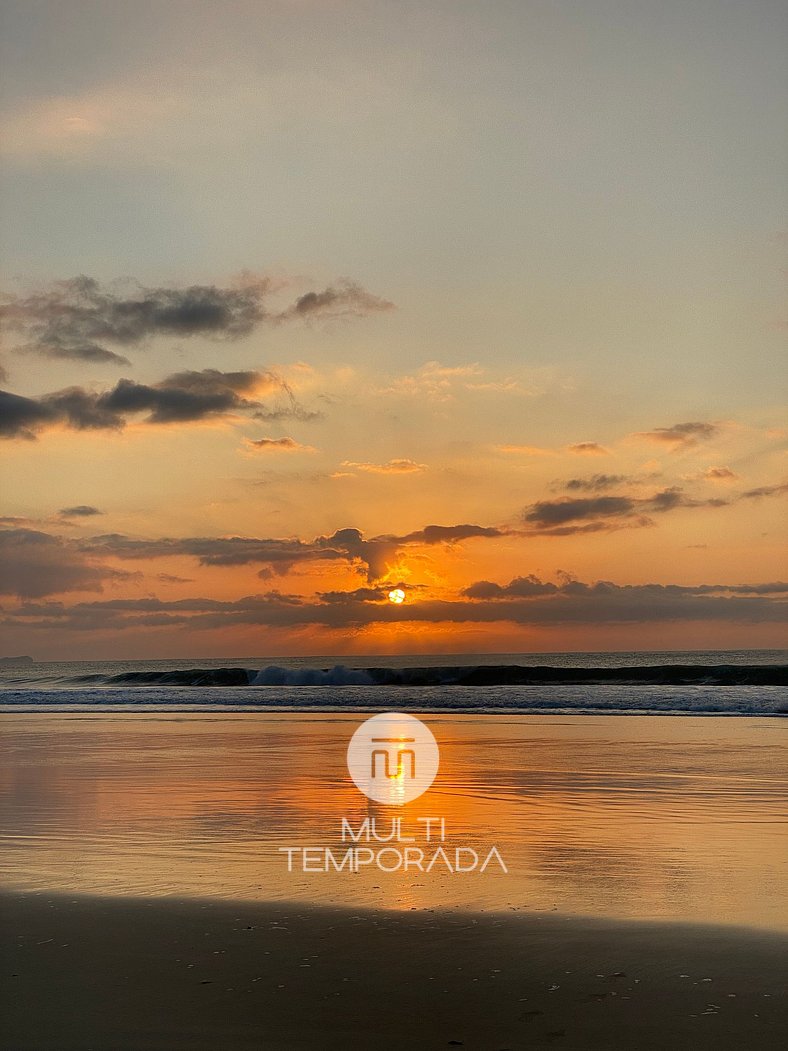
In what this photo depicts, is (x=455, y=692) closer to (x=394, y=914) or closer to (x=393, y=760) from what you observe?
(x=393, y=760)

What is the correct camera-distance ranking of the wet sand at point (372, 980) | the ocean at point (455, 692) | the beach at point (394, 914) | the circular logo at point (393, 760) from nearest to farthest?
the wet sand at point (372, 980) → the beach at point (394, 914) → the circular logo at point (393, 760) → the ocean at point (455, 692)

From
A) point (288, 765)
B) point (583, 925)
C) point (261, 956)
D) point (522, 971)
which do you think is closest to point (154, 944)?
point (261, 956)

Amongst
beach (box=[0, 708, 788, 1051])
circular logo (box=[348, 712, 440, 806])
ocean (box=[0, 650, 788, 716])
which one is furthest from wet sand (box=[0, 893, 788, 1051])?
ocean (box=[0, 650, 788, 716])

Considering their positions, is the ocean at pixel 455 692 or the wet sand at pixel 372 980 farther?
the ocean at pixel 455 692

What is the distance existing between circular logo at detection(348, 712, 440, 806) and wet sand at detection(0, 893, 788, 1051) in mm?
5717

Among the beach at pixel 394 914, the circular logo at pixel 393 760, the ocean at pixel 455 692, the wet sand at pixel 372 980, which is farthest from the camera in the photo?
the ocean at pixel 455 692

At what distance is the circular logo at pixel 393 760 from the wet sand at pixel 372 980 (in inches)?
225

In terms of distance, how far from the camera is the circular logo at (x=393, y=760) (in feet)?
45.4

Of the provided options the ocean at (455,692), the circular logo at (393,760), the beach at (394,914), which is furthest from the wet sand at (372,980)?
the ocean at (455,692)

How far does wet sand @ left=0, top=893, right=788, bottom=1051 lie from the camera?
16.7 feet

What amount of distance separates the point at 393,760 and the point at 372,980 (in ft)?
41.0

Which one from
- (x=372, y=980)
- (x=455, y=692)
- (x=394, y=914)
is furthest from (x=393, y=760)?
(x=455, y=692)

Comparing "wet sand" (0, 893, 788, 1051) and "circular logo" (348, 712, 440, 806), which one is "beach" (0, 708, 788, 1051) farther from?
"circular logo" (348, 712, 440, 806)

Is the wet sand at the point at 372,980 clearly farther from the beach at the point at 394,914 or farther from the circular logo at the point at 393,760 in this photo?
the circular logo at the point at 393,760
